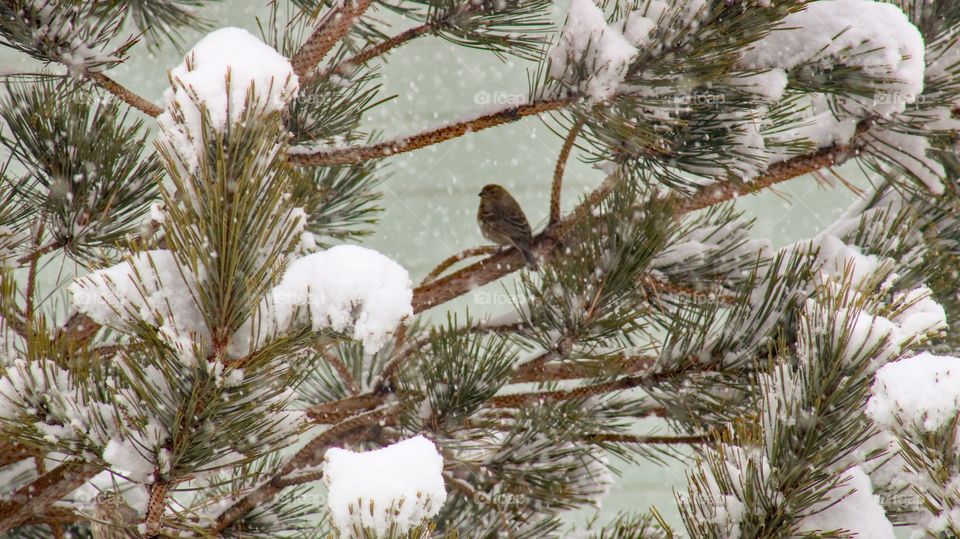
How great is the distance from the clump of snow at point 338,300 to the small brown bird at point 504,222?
57 cm

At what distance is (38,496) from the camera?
34.1 inches

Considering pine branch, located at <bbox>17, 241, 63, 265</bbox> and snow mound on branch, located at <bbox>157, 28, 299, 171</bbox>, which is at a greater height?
pine branch, located at <bbox>17, 241, 63, 265</bbox>

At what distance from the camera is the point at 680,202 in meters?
1.04

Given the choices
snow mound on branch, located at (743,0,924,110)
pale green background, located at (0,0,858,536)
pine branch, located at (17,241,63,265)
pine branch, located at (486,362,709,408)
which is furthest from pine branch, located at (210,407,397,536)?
pale green background, located at (0,0,858,536)

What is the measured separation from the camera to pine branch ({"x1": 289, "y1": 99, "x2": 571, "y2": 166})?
2.72 ft

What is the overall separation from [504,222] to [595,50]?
54 centimetres

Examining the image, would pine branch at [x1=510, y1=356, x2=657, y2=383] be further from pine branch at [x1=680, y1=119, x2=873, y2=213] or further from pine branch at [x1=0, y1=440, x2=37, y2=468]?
pine branch at [x1=0, y1=440, x2=37, y2=468]

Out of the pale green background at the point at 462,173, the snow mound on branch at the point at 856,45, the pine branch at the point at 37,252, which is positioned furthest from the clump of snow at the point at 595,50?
the pale green background at the point at 462,173

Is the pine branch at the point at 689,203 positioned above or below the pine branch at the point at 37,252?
below

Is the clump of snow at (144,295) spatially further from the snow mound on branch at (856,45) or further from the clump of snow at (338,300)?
the snow mound on branch at (856,45)

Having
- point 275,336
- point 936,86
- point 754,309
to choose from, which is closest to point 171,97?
point 275,336

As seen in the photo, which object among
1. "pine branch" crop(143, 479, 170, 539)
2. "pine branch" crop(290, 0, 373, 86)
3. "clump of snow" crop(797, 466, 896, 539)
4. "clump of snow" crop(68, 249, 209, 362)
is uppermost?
"pine branch" crop(290, 0, 373, 86)

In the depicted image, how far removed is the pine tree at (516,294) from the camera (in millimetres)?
467

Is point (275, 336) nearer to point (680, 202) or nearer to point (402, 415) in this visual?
point (402, 415)
